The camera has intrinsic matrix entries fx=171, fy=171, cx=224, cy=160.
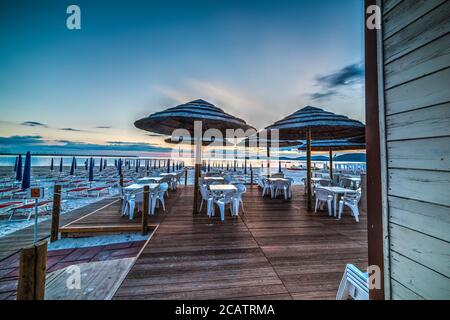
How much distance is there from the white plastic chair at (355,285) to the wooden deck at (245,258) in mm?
229

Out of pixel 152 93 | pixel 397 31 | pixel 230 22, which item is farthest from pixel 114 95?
pixel 397 31

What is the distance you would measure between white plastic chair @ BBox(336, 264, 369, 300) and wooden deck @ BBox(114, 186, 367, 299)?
0.75ft

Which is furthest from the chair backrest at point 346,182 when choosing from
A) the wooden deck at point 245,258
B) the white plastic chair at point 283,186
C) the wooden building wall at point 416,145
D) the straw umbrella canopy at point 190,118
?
the wooden building wall at point 416,145

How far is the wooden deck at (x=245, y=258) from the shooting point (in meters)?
1.91

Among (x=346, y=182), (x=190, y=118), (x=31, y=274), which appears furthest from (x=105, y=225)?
(x=346, y=182)

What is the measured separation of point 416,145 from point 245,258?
2362 mm

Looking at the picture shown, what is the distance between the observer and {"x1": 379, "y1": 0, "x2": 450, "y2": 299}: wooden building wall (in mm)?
869

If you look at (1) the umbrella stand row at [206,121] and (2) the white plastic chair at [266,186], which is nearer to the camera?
(1) the umbrella stand row at [206,121]

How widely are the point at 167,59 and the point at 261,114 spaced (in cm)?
657

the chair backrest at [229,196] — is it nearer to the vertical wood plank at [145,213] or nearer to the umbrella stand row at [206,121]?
the umbrella stand row at [206,121]

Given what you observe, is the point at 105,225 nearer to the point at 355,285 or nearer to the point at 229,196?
the point at 229,196

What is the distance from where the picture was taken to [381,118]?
45.6 inches

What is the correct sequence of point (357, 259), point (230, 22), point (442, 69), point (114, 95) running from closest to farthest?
point (442, 69) → point (357, 259) → point (230, 22) → point (114, 95)

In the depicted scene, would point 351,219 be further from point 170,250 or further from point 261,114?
point 261,114
